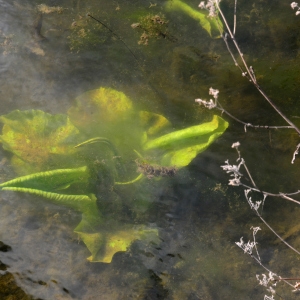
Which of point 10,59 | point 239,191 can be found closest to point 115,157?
point 239,191

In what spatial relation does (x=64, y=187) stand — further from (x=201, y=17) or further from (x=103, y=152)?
(x=201, y=17)

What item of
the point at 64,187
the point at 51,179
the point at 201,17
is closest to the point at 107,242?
the point at 64,187

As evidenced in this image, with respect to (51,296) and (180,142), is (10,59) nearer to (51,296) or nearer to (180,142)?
(180,142)

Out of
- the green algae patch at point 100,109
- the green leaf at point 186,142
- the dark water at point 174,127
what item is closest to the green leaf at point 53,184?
the dark water at point 174,127

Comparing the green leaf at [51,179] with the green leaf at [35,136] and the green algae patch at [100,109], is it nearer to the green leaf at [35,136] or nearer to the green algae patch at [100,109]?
the green leaf at [35,136]

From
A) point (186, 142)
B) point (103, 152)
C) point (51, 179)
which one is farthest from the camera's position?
point (103, 152)

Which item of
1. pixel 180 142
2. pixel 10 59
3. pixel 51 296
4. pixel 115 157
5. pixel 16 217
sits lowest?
pixel 51 296
